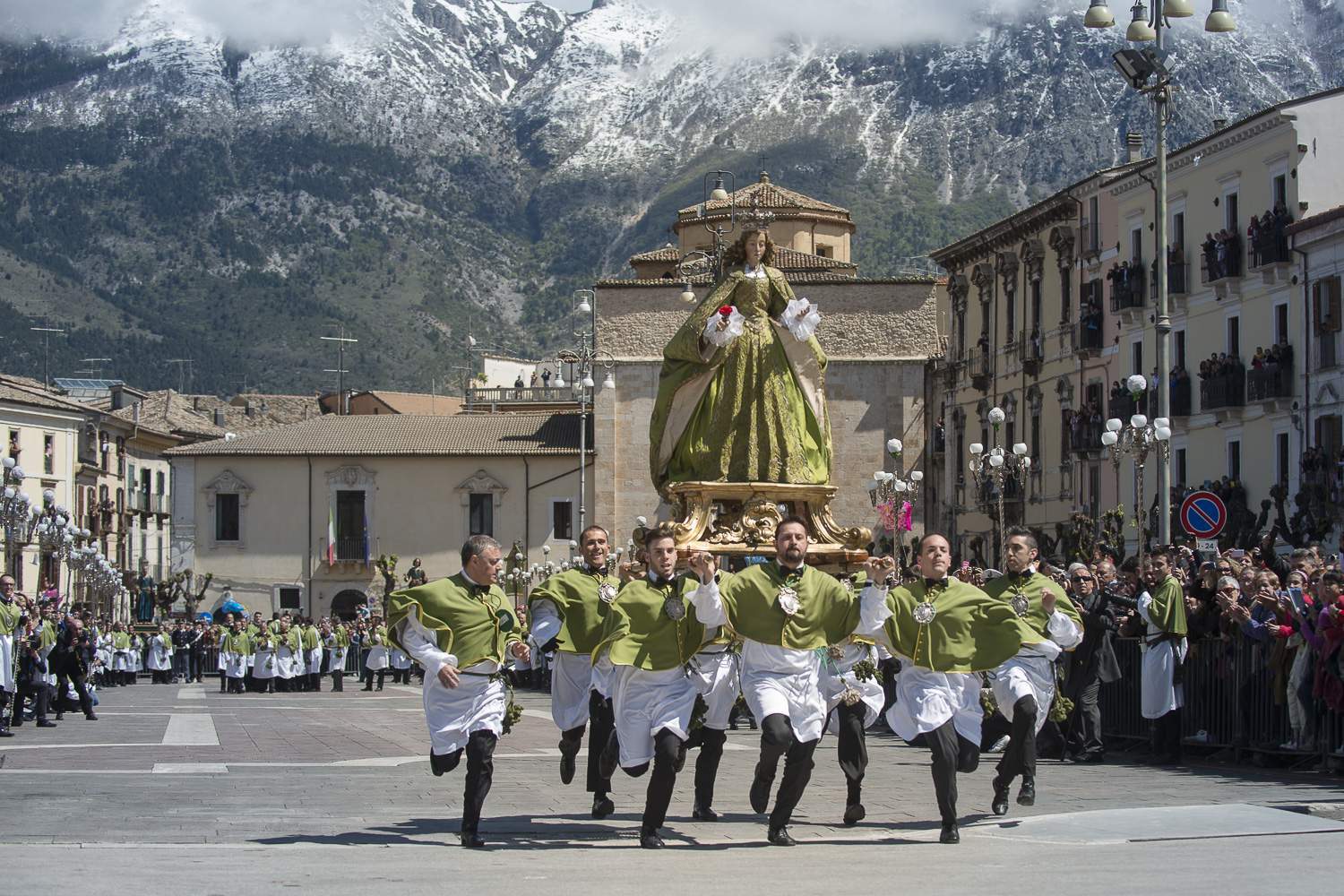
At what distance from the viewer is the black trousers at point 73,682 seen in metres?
30.0

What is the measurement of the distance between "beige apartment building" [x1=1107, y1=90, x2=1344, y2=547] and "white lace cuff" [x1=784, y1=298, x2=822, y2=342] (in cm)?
1807

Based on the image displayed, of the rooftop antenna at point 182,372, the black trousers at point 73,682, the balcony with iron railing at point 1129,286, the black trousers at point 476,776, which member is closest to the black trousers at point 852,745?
the black trousers at point 476,776

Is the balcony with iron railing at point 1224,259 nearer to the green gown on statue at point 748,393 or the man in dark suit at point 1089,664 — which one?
the green gown on statue at point 748,393

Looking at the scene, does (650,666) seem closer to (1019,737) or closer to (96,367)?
(1019,737)

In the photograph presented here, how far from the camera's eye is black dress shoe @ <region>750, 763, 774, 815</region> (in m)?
13.9

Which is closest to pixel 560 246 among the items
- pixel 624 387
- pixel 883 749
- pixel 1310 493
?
pixel 624 387

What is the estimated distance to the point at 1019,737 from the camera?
1456cm

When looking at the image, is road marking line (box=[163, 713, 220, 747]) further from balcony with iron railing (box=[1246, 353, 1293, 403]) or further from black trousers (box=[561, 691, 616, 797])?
balcony with iron railing (box=[1246, 353, 1293, 403])

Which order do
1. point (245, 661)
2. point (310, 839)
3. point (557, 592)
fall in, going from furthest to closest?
1. point (245, 661)
2. point (557, 592)
3. point (310, 839)

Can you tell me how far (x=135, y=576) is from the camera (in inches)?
3725

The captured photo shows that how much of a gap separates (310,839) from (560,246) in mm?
168168

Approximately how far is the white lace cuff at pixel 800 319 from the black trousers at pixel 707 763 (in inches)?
459

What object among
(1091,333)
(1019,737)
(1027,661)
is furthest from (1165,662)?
(1091,333)

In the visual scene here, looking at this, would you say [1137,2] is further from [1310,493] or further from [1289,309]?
[1289,309]
